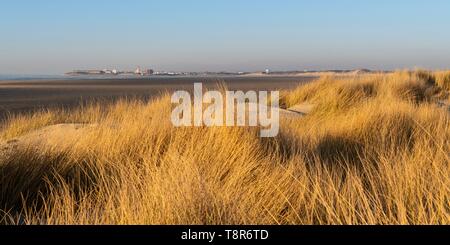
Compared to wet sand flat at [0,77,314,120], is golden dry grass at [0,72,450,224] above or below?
above

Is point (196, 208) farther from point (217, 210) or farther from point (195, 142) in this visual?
point (195, 142)

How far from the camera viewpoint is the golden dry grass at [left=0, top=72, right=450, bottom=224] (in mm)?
2236

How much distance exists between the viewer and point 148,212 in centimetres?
221

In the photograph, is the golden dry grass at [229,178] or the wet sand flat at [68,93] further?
the wet sand flat at [68,93]

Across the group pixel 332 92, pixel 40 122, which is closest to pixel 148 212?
pixel 40 122

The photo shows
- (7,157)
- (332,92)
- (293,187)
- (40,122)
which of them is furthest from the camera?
(332,92)

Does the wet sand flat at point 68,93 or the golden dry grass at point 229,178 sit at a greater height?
the golden dry grass at point 229,178

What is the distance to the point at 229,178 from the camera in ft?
9.78

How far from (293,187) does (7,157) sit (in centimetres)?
191

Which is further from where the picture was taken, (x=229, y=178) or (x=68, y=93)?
(x=68, y=93)

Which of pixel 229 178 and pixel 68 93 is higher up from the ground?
→ pixel 229 178

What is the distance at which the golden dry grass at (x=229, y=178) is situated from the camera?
224cm

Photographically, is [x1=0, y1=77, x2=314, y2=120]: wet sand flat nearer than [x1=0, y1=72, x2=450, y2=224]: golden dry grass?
No
